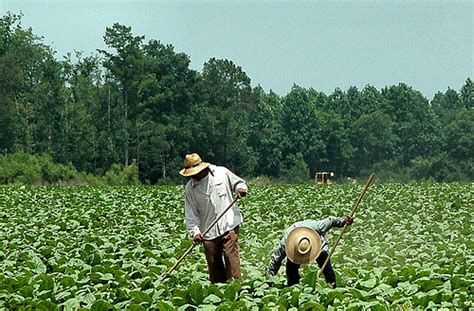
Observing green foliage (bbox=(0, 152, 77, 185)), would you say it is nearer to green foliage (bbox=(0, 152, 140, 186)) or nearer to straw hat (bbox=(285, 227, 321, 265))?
green foliage (bbox=(0, 152, 140, 186))

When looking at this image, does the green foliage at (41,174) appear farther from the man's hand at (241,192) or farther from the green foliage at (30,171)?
the man's hand at (241,192)

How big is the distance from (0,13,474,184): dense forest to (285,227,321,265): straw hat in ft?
152

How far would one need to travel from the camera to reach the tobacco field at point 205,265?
7508 mm

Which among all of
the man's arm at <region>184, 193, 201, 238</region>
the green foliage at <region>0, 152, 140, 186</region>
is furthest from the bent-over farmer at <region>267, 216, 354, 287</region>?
the green foliage at <region>0, 152, 140, 186</region>

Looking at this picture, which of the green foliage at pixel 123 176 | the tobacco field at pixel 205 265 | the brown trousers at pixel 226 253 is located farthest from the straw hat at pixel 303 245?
→ the green foliage at pixel 123 176

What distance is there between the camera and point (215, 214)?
912 centimetres

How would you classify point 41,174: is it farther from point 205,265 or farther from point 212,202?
point 212,202

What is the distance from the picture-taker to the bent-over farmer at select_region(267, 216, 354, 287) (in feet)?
27.3

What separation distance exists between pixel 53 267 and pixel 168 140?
172 feet

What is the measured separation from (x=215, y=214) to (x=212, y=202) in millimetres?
125

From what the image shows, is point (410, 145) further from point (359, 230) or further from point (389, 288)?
point (389, 288)

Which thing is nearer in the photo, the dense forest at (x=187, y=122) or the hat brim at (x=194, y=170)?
the hat brim at (x=194, y=170)

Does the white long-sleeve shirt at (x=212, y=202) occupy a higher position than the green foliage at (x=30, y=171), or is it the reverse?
the green foliage at (x=30, y=171)

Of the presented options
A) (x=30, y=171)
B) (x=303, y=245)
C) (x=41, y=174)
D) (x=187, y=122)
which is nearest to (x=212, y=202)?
(x=303, y=245)
